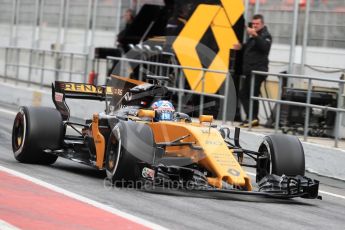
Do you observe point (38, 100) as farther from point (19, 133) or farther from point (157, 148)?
point (157, 148)

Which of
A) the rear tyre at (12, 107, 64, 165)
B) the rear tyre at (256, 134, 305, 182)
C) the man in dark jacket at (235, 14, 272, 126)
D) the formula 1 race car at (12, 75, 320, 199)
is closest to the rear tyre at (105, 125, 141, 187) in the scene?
the formula 1 race car at (12, 75, 320, 199)

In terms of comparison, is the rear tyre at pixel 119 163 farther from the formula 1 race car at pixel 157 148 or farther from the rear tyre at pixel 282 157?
the rear tyre at pixel 282 157

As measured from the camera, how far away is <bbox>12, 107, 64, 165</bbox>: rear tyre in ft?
40.0

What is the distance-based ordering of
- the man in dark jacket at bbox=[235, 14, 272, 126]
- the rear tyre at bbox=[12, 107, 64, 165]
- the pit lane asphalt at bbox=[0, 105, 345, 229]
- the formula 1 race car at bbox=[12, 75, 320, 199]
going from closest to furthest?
the pit lane asphalt at bbox=[0, 105, 345, 229], the formula 1 race car at bbox=[12, 75, 320, 199], the rear tyre at bbox=[12, 107, 64, 165], the man in dark jacket at bbox=[235, 14, 272, 126]

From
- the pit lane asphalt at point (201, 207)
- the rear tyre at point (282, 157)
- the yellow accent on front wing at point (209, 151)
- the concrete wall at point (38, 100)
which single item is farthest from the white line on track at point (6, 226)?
the concrete wall at point (38, 100)

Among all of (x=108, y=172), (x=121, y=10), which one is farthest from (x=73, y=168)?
(x=121, y=10)

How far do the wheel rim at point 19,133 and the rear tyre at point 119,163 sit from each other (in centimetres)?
180

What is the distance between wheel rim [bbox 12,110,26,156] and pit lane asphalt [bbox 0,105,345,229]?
0.99ft

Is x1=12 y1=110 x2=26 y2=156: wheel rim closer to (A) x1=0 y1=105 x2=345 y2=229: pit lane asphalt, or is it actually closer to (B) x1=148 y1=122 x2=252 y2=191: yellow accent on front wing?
(A) x1=0 y1=105 x2=345 y2=229: pit lane asphalt

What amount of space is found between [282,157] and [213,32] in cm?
974

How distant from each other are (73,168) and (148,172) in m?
2.59

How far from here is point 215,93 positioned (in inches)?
715

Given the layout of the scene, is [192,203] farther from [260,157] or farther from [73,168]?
[73,168]

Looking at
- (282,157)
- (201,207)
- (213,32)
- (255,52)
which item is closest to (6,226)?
(201,207)
